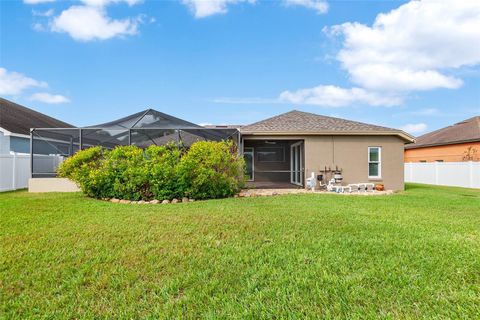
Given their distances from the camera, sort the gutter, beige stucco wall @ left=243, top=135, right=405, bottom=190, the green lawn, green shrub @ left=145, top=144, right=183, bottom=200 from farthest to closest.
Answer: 1. beige stucco wall @ left=243, top=135, right=405, bottom=190
2. the gutter
3. green shrub @ left=145, top=144, right=183, bottom=200
4. the green lawn

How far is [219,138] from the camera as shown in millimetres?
12555

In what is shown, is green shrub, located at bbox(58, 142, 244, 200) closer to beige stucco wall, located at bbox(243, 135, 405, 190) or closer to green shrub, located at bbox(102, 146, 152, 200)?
green shrub, located at bbox(102, 146, 152, 200)

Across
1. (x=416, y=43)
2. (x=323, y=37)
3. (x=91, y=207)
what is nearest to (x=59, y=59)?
(x=91, y=207)

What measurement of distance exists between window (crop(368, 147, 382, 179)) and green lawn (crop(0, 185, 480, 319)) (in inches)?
301

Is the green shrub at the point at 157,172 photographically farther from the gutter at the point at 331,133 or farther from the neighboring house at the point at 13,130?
the neighboring house at the point at 13,130

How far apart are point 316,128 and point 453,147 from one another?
553 inches

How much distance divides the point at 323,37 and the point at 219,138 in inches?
255

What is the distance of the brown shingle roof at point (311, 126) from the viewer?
43.1ft

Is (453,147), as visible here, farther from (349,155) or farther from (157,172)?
(157,172)

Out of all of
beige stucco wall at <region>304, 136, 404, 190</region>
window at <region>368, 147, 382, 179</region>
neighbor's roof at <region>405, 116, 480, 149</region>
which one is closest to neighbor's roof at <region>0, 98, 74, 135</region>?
beige stucco wall at <region>304, 136, 404, 190</region>

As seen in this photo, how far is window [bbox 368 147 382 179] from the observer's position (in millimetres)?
13562

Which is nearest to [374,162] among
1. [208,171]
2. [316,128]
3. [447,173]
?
[316,128]

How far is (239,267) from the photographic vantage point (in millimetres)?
3475

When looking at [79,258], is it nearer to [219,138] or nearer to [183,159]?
[183,159]
